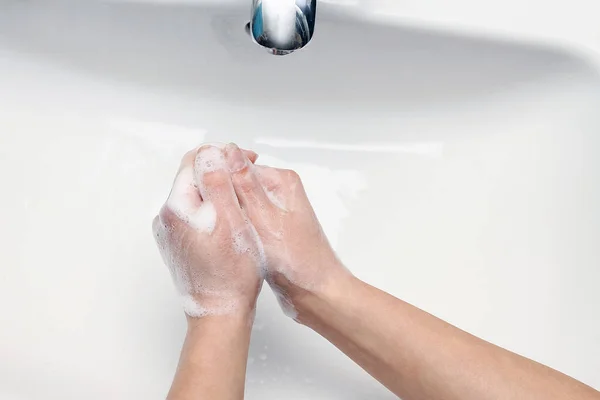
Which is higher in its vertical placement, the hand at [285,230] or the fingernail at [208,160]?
the fingernail at [208,160]

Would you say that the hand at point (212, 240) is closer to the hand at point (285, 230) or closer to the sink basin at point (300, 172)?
the hand at point (285, 230)

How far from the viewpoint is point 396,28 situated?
62 centimetres

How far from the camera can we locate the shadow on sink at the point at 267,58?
2.07 ft

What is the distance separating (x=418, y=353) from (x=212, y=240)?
0.20 meters

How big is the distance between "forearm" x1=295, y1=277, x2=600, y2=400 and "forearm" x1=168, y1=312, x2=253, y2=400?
0.22 feet

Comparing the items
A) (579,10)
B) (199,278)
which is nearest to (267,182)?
(199,278)

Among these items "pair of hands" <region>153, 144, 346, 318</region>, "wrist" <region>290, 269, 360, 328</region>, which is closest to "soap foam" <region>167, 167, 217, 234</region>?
"pair of hands" <region>153, 144, 346, 318</region>

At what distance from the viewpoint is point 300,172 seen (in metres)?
0.75

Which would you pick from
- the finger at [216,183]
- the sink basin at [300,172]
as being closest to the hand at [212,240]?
the finger at [216,183]

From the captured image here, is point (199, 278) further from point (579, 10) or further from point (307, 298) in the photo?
point (579, 10)

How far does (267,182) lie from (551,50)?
30 centimetres

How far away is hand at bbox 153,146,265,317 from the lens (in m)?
0.58

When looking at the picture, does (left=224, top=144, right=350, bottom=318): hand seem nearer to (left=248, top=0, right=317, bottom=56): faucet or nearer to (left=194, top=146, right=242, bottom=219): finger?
(left=194, top=146, right=242, bottom=219): finger

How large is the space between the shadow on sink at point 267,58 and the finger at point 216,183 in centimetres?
13
